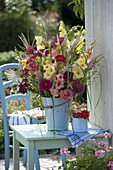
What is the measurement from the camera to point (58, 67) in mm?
4609

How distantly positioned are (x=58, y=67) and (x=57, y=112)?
0.35 meters

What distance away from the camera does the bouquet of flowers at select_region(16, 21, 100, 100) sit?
15.0 ft

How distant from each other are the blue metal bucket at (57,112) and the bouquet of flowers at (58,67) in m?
0.05

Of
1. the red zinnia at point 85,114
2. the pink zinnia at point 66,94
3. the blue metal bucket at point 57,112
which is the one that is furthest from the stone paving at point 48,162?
the pink zinnia at point 66,94

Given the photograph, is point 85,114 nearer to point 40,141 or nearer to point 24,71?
point 40,141

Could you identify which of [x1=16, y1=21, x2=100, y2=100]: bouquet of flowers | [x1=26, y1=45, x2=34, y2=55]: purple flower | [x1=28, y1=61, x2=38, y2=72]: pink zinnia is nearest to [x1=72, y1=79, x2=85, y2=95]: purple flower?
[x1=16, y1=21, x2=100, y2=100]: bouquet of flowers

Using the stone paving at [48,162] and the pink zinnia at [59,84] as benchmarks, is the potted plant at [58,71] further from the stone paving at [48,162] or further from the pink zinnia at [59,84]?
the stone paving at [48,162]

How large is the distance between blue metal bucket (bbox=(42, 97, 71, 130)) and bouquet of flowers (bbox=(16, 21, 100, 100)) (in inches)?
2.0

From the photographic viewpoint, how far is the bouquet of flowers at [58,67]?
4.59m

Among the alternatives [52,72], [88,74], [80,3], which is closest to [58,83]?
[52,72]

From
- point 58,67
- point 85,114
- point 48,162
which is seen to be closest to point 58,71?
point 58,67

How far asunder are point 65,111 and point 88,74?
396 millimetres

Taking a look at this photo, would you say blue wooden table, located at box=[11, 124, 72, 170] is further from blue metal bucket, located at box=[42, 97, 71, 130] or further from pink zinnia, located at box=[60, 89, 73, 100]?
pink zinnia, located at box=[60, 89, 73, 100]

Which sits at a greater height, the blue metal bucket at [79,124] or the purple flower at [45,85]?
the purple flower at [45,85]
